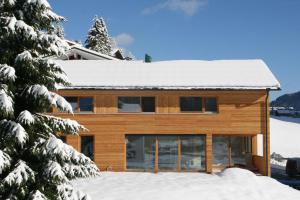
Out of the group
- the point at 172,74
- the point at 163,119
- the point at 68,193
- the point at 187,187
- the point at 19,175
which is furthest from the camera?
the point at 172,74

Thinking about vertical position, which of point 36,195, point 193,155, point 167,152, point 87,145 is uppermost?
point 36,195

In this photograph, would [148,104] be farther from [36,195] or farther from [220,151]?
[36,195]

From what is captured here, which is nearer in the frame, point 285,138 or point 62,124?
point 62,124

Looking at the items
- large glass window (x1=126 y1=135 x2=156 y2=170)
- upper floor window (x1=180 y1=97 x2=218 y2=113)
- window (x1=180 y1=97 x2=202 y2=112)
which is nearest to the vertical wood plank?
upper floor window (x1=180 y1=97 x2=218 y2=113)

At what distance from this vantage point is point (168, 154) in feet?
94.0

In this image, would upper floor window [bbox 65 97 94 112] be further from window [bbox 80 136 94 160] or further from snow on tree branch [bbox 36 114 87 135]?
snow on tree branch [bbox 36 114 87 135]

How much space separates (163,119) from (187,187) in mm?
6700

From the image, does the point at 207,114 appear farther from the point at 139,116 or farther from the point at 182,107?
the point at 139,116

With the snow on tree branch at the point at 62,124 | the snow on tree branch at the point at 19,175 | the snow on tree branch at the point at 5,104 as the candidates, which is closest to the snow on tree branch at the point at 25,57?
the snow on tree branch at the point at 5,104

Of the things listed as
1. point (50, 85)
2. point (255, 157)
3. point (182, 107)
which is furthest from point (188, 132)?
point (50, 85)

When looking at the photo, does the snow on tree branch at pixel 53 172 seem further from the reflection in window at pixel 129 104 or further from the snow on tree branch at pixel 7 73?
the reflection in window at pixel 129 104

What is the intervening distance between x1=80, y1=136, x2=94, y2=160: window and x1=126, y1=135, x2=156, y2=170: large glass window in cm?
225

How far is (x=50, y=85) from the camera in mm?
12391

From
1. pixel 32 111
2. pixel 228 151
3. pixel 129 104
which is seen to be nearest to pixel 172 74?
pixel 129 104
